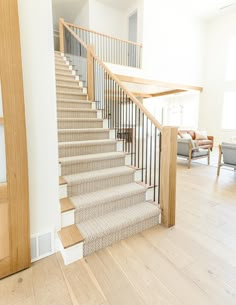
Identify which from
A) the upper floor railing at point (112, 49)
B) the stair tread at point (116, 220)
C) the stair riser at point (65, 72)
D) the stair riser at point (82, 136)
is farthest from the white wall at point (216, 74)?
the stair tread at point (116, 220)

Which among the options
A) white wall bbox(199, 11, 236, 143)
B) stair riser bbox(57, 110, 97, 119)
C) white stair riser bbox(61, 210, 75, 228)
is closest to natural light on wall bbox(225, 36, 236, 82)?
white wall bbox(199, 11, 236, 143)

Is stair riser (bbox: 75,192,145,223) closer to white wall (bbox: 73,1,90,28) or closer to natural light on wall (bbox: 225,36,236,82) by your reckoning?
white wall (bbox: 73,1,90,28)

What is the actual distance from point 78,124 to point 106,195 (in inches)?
58.9

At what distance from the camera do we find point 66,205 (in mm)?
1845

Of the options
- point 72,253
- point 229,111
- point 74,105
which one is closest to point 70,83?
point 74,105

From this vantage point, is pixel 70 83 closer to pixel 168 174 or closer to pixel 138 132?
pixel 138 132

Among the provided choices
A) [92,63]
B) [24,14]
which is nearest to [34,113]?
[24,14]

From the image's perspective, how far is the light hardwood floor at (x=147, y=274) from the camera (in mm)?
1282

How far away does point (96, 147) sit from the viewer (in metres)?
2.74

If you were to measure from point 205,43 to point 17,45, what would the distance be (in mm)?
9491

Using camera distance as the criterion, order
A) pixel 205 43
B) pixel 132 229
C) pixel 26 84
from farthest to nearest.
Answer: pixel 205 43, pixel 132 229, pixel 26 84

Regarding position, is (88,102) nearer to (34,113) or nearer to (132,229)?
(34,113)

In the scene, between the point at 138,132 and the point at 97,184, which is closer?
the point at 97,184

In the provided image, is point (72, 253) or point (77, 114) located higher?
point (77, 114)
